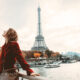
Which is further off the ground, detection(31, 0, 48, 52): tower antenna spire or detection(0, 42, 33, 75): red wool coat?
detection(31, 0, 48, 52): tower antenna spire

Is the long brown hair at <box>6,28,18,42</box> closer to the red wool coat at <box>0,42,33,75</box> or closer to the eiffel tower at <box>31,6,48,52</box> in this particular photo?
the red wool coat at <box>0,42,33,75</box>

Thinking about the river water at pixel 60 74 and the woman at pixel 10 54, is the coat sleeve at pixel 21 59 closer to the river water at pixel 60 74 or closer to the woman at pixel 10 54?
the woman at pixel 10 54

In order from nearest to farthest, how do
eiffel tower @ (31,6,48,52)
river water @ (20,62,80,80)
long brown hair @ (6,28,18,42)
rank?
long brown hair @ (6,28,18,42) < river water @ (20,62,80,80) < eiffel tower @ (31,6,48,52)

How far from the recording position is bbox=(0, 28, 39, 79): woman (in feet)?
10.3

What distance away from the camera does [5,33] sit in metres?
3.17

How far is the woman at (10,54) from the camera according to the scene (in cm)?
313

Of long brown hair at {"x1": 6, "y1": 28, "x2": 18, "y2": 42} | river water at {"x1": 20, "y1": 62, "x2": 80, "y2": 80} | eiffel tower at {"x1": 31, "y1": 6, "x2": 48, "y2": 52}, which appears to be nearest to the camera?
long brown hair at {"x1": 6, "y1": 28, "x2": 18, "y2": 42}

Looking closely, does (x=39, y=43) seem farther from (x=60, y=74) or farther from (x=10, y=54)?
(x=10, y=54)

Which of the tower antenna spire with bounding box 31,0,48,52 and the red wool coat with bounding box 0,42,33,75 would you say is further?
the tower antenna spire with bounding box 31,0,48,52

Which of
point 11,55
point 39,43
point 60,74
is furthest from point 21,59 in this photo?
point 39,43

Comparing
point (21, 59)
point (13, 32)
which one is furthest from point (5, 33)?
point (21, 59)

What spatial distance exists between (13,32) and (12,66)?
419 millimetres

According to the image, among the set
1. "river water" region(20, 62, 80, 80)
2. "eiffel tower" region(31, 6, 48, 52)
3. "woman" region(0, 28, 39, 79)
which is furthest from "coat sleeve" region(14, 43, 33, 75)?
"eiffel tower" region(31, 6, 48, 52)

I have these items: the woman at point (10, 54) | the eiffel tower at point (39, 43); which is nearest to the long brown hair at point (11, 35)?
the woman at point (10, 54)
